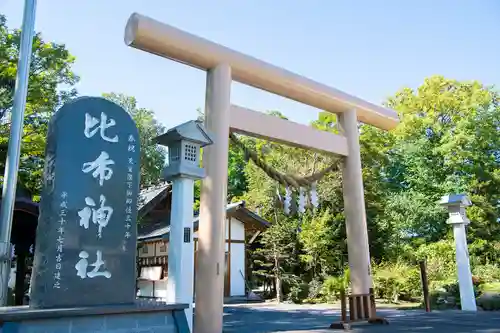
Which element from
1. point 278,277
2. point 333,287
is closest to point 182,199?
point 333,287

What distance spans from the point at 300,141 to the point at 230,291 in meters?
10.4

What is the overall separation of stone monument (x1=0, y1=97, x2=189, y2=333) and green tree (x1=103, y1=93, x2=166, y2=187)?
12.8 m

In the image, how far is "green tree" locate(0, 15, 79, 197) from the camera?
32.4 ft

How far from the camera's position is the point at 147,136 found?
18281 millimetres

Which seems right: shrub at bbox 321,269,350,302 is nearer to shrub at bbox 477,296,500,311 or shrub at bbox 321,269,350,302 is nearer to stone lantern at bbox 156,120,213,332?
shrub at bbox 477,296,500,311

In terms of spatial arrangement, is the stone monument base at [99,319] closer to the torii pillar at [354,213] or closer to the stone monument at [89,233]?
the stone monument at [89,233]

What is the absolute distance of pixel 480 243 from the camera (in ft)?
57.2

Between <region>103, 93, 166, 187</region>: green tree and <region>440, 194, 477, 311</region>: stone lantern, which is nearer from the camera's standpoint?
<region>440, 194, 477, 311</region>: stone lantern

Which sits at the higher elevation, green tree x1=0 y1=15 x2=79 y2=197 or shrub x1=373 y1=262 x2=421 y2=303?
green tree x1=0 y1=15 x2=79 y2=197

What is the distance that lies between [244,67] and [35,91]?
6.09 meters

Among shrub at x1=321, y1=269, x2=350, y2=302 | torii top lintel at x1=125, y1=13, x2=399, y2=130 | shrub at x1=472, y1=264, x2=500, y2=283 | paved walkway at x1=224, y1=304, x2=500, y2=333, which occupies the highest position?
torii top lintel at x1=125, y1=13, x2=399, y2=130

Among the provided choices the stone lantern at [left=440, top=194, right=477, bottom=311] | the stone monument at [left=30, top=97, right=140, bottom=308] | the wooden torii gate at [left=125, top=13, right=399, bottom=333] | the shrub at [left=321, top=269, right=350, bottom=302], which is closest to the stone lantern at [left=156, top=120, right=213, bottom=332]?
the wooden torii gate at [left=125, top=13, right=399, bottom=333]

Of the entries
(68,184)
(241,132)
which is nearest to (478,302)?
(241,132)

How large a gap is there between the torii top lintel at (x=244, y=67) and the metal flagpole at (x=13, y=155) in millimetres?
2622
